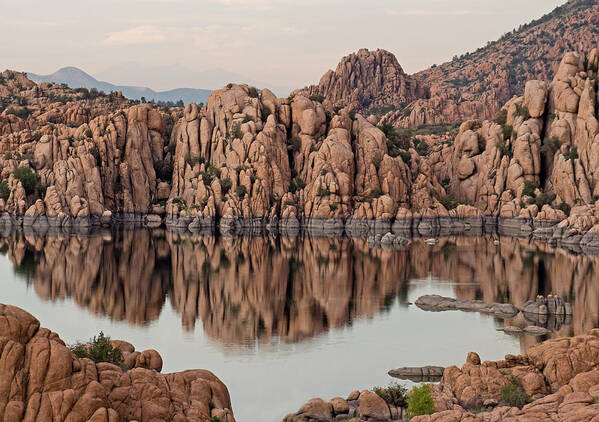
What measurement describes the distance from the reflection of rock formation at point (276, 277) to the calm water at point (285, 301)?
0.18 m

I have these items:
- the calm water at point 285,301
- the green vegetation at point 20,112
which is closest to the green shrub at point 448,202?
the calm water at point 285,301

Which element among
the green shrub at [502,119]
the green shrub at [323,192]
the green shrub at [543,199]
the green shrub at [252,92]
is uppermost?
the green shrub at [252,92]

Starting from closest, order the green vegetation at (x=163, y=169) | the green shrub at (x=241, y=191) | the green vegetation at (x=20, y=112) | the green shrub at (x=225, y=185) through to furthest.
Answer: the green shrub at (x=241, y=191)
the green shrub at (x=225, y=185)
the green vegetation at (x=163, y=169)
the green vegetation at (x=20, y=112)

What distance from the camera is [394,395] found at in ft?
107

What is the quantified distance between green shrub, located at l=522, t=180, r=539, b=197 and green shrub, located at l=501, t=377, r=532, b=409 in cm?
10494

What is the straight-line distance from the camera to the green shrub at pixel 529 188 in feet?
429

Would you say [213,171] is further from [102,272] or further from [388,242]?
[102,272]

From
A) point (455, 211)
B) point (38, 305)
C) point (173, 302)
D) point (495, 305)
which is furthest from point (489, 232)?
point (38, 305)

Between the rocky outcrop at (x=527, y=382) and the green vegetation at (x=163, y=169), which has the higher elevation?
the green vegetation at (x=163, y=169)

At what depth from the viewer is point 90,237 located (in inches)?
4353

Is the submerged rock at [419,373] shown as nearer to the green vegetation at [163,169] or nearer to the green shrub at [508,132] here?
the green shrub at [508,132]

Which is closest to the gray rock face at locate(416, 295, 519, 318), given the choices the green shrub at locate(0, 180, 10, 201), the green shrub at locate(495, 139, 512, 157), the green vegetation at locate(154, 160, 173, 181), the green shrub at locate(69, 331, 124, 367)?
the green shrub at locate(69, 331, 124, 367)

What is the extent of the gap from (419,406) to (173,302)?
3407cm

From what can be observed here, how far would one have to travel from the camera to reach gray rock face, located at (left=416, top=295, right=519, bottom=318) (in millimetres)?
56500
